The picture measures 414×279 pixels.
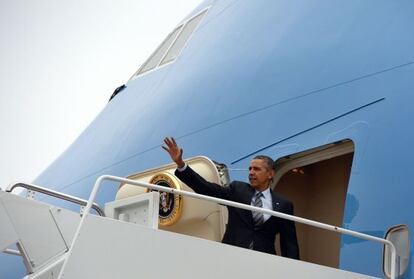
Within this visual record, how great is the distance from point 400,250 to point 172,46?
24.3 ft

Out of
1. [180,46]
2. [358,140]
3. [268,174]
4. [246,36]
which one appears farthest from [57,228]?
[180,46]

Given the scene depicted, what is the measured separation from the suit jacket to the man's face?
8 cm

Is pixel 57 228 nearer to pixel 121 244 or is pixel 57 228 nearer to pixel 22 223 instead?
pixel 22 223

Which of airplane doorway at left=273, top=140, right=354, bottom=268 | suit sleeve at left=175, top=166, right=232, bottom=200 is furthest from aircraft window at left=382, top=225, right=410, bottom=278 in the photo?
airplane doorway at left=273, top=140, right=354, bottom=268

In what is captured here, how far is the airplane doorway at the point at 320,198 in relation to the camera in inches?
354

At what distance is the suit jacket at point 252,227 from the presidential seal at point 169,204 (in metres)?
0.79

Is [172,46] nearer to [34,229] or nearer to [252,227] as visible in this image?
[252,227]

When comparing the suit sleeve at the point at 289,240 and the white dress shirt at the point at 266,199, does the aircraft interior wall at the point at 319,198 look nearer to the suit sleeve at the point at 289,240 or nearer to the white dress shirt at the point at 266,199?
the white dress shirt at the point at 266,199

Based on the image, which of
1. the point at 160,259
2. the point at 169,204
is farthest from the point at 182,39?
the point at 160,259

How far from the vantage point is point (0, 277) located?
39.8 feet

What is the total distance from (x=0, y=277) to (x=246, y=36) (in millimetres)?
4666

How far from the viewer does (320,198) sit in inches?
361

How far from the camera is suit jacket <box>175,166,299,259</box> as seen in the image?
23.7ft

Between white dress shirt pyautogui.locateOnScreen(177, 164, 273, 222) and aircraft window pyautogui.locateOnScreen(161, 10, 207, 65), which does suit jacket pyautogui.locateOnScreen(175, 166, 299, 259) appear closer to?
white dress shirt pyautogui.locateOnScreen(177, 164, 273, 222)
